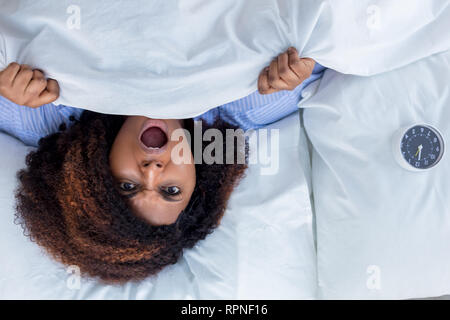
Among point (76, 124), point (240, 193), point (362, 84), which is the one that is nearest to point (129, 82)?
point (76, 124)

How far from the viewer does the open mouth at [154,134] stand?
36.4 inches

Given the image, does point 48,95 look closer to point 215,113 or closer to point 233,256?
point 215,113

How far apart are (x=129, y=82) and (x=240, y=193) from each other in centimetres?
46

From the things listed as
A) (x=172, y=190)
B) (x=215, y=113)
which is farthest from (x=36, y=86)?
(x=215, y=113)

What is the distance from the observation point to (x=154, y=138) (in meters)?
0.93

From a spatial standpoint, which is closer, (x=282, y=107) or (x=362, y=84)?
(x=362, y=84)

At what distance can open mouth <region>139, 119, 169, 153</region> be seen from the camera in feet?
3.03

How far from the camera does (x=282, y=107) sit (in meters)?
1.14

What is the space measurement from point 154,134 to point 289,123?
438 millimetres

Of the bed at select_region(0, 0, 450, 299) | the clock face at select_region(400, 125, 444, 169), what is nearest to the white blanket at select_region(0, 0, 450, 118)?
the bed at select_region(0, 0, 450, 299)

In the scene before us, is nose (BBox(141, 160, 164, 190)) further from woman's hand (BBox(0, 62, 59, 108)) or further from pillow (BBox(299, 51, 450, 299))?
pillow (BBox(299, 51, 450, 299))

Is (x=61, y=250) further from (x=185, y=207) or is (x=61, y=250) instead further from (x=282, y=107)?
(x=282, y=107)

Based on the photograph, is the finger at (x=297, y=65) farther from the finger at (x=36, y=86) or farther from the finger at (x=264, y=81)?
the finger at (x=36, y=86)

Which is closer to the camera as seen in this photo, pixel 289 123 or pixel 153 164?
pixel 153 164
